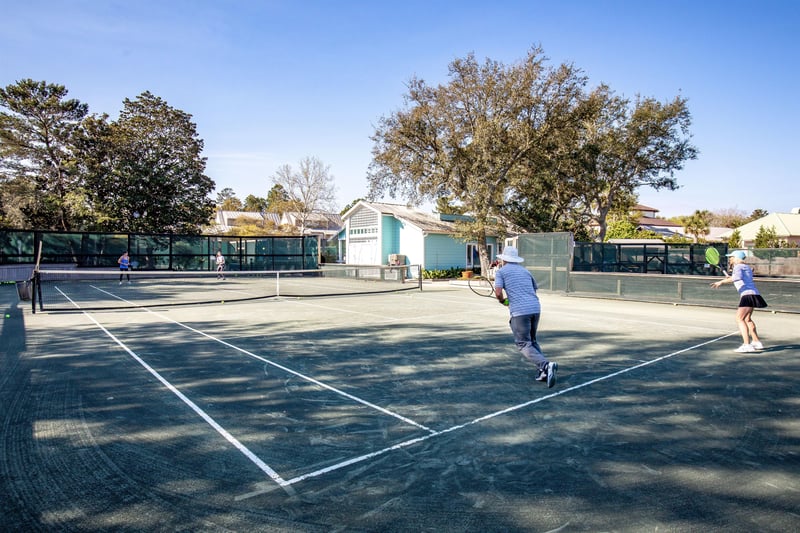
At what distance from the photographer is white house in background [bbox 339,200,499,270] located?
121 feet

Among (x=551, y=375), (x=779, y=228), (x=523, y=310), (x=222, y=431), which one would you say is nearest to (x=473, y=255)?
(x=523, y=310)

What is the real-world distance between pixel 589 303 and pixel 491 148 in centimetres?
1434

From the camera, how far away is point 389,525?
3.30 metres

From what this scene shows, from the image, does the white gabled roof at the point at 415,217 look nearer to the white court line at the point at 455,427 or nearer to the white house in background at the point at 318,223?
the white house in background at the point at 318,223

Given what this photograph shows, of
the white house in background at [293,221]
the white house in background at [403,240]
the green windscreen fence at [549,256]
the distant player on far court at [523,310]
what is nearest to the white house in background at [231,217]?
the white house in background at [293,221]

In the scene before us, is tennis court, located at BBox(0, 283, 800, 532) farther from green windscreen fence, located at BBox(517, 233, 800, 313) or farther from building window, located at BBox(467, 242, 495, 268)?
building window, located at BBox(467, 242, 495, 268)

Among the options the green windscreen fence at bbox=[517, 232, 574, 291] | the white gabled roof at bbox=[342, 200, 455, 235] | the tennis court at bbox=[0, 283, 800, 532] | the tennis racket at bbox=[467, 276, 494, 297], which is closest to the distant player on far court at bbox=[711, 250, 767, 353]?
the tennis court at bbox=[0, 283, 800, 532]

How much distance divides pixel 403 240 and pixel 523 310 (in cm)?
3148

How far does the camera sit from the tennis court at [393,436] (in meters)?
3.49

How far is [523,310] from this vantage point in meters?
6.89

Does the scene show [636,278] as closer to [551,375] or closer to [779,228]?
[551,375]

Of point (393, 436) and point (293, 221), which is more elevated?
point (293, 221)

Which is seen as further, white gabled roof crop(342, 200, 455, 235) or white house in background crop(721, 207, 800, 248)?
A: white house in background crop(721, 207, 800, 248)

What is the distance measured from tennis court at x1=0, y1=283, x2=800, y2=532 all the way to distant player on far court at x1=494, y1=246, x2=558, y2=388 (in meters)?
0.42
